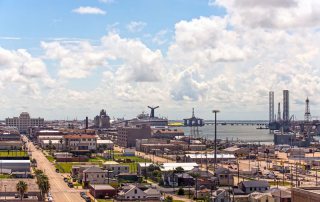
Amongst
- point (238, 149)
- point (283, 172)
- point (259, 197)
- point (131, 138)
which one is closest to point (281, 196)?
point (259, 197)

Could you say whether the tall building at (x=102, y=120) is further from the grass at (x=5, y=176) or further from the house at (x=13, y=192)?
the house at (x=13, y=192)

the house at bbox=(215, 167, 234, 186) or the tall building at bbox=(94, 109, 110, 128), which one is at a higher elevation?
the tall building at bbox=(94, 109, 110, 128)

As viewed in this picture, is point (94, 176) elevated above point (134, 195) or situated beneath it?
elevated above

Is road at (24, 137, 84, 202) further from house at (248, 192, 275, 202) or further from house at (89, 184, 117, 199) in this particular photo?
house at (248, 192, 275, 202)

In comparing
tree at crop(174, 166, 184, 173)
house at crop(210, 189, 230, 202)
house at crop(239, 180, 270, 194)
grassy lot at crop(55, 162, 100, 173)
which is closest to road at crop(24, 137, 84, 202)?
grassy lot at crop(55, 162, 100, 173)

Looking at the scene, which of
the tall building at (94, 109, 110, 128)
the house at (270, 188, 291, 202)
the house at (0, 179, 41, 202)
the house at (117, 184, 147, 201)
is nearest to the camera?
the house at (0, 179, 41, 202)

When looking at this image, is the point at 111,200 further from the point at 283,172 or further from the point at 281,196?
the point at 283,172

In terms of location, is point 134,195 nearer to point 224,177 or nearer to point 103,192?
point 103,192

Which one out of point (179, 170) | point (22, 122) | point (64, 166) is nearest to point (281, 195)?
point (179, 170)

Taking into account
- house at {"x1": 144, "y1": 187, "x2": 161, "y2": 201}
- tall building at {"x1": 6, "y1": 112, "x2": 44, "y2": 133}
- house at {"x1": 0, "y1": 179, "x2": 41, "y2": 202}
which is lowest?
house at {"x1": 144, "y1": 187, "x2": 161, "y2": 201}
